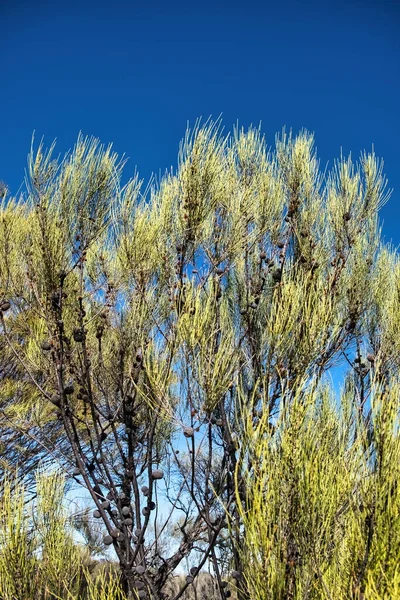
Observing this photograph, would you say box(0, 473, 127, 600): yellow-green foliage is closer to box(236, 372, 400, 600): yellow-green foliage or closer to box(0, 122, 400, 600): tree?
box(0, 122, 400, 600): tree

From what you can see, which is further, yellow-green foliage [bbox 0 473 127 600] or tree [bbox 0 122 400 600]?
yellow-green foliage [bbox 0 473 127 600]

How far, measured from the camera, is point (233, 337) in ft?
10.6

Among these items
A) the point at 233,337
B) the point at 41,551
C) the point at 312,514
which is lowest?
the point at 41,551

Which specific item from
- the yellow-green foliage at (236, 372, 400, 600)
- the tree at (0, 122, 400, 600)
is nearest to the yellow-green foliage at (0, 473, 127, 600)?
the tree at (0, 122, 400, 600)

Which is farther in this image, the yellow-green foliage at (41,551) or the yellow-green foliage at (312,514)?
the yellow-green foliage at (41,551)

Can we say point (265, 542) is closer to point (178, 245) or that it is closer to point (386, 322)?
point (178, 245)

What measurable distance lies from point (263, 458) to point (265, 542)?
0.24 meters

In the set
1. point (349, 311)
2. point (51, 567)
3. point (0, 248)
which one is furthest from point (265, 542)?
point (0, 248)

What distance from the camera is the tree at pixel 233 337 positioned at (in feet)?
5.24

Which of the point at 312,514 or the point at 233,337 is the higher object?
the point at 233,337

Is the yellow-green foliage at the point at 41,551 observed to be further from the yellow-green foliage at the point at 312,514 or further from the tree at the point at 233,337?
the yellow-green foliage at the point at 312,514

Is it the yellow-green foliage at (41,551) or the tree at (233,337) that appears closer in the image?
the tree at (233,337)

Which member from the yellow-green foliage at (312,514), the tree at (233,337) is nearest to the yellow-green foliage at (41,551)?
the tree at (233,337)

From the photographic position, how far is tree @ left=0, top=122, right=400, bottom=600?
1597 mm
